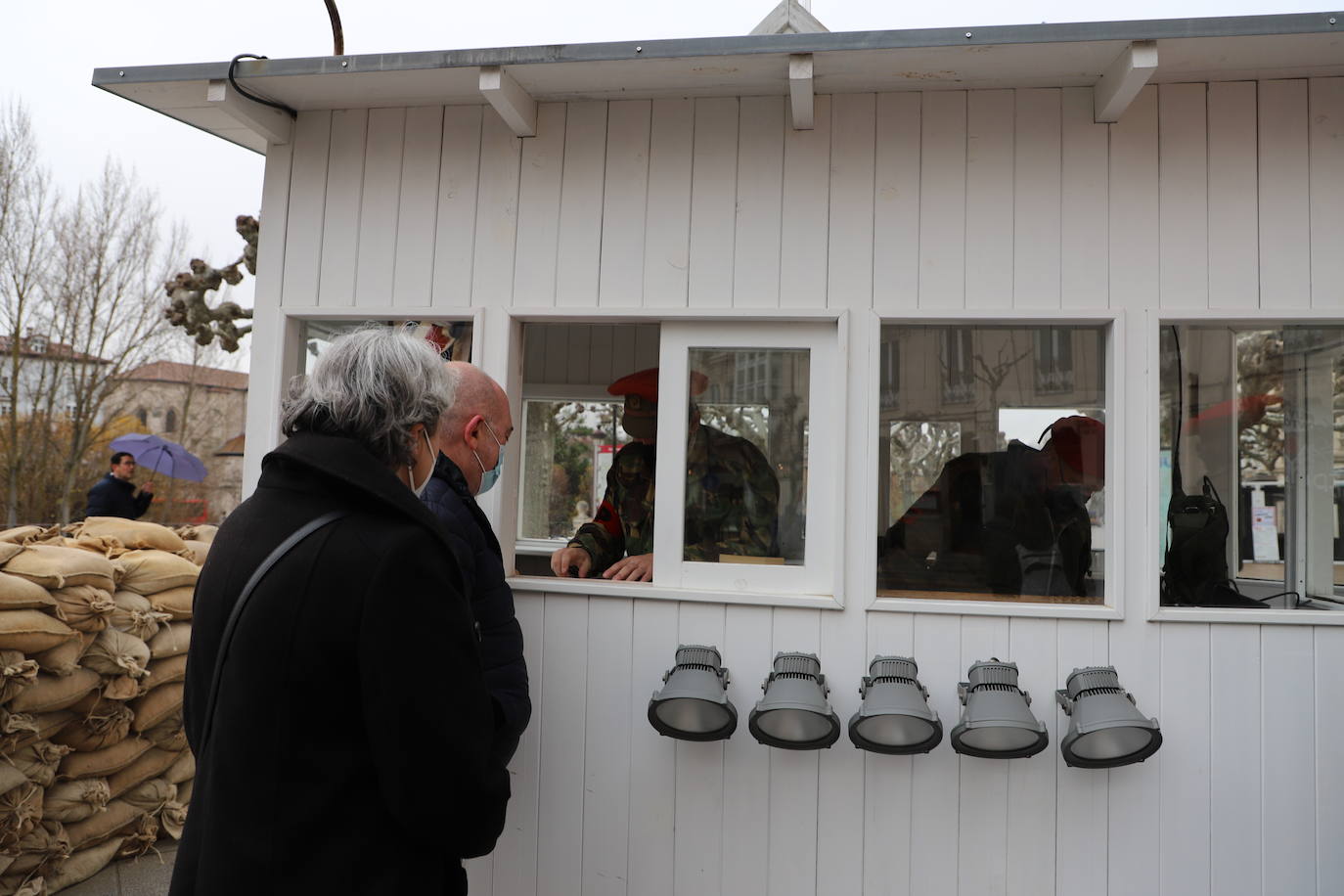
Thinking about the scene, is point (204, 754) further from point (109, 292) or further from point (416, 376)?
point (109, 292)

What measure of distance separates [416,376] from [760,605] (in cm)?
183

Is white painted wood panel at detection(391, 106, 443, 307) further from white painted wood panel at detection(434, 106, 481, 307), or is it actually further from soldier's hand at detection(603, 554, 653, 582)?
soldier's hand at detection(603, 554, 653, 582)

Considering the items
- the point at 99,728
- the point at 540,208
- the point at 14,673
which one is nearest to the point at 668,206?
the point at 540,208

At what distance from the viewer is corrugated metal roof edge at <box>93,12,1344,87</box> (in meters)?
2.81

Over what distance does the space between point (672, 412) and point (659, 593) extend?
0.68 meters

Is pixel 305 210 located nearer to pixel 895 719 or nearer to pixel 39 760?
pixel 39 760

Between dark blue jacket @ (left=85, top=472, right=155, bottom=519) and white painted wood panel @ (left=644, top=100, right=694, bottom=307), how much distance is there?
718 centimetres

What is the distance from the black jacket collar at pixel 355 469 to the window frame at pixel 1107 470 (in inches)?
75.9

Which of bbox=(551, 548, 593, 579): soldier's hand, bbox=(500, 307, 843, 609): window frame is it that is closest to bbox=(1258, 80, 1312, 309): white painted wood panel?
bbox=(500, 307, 843, 609): window frame

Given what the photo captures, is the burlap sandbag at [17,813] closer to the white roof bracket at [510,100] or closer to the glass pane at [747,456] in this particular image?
the glass pane at [747,456]

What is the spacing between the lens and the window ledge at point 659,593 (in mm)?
3248

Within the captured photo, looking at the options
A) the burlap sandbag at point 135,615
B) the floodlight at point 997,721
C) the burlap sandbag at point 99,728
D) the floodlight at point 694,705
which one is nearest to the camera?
the floodlight at point 997,721

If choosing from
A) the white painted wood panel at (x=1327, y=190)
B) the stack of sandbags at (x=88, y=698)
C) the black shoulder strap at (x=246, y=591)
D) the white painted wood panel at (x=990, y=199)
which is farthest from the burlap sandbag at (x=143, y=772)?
the white painted wood panel at (x=1327, y=190)

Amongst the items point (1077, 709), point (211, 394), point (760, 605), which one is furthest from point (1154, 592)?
point (211, 394)
